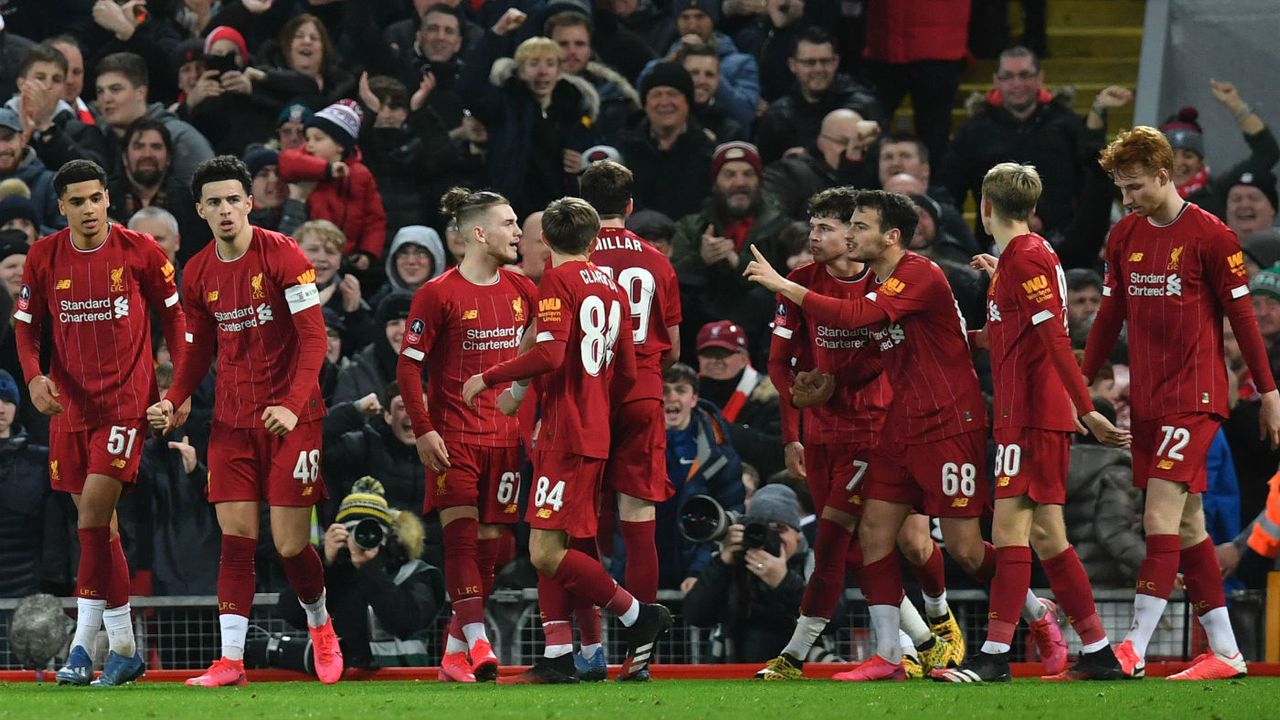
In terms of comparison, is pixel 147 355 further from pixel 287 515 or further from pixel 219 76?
pixel 219 76

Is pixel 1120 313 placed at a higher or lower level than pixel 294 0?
lower

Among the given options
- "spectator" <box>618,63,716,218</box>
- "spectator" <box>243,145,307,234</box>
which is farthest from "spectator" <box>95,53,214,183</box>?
"spectator" <box>618,63,716,218</box>

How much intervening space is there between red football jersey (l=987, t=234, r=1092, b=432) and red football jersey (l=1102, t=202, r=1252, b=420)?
467 mm

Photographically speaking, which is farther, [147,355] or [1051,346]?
[147,355]

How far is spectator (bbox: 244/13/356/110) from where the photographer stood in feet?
51.0

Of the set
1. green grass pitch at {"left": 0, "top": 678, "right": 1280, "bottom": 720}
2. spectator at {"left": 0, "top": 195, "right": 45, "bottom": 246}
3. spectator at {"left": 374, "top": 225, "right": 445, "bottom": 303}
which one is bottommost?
green grass pitch at {"left": 0, "top": 678, "right": 1280, "bottom": 720}

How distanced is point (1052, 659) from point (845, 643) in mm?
1372

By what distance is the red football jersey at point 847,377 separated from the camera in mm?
10094

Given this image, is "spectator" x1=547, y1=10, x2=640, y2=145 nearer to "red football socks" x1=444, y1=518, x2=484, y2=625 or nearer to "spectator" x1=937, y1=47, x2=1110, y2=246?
"spectator" x1=937, y1=47, x2=1110, y2=246

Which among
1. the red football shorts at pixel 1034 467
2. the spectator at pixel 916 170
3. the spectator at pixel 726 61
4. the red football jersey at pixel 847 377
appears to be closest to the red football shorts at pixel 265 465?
the red football jersey at pixel 847 377

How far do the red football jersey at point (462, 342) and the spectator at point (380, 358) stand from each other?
8.63 ft

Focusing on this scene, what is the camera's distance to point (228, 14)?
16.3 metres

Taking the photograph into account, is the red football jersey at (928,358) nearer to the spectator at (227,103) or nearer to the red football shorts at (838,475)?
the red football shorts at (838,475)

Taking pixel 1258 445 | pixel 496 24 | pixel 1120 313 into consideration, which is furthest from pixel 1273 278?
pixel 496 24
